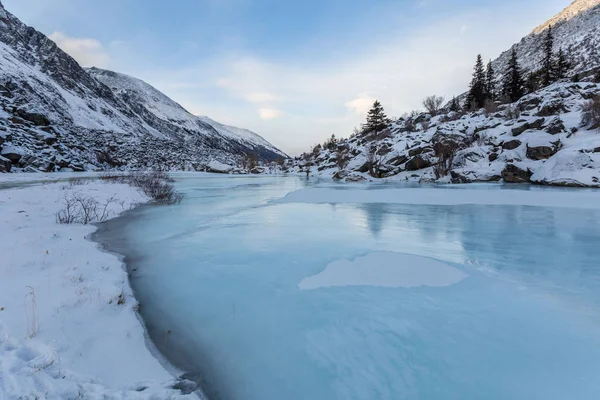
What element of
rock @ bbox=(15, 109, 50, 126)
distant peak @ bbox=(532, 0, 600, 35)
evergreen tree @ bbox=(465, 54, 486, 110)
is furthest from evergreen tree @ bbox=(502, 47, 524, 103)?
distant peak @ bbox=(532, 0, 600, 35)

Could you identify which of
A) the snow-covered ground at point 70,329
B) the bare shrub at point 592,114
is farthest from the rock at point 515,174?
the snow-covered ground at point 70,329

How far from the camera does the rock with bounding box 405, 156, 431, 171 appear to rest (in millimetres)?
33406

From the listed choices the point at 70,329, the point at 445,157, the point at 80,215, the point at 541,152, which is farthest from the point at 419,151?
the point at 70,329

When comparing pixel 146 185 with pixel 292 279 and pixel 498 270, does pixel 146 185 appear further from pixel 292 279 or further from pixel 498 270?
pixel 498 270

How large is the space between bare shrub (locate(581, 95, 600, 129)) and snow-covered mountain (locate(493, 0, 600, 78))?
43.0 meters

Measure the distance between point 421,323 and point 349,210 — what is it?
853 centimetres

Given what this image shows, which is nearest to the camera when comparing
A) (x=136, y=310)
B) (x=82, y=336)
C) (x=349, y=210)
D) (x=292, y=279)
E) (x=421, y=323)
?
Answer: (x=82, y=336)

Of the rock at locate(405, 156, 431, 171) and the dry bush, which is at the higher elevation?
the rock at locate(405, 156, 431, 171)

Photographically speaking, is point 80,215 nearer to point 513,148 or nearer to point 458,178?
→ point 458,178

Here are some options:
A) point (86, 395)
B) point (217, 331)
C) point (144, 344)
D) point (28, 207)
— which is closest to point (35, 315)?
point (144, 344)

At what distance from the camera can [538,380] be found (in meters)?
2.35

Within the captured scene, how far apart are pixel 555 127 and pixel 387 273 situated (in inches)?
1144

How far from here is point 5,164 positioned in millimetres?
27359

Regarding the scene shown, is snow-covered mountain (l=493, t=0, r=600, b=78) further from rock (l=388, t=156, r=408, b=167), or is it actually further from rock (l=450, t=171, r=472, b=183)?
rock (l=450, t=171, r=472, b=183)
